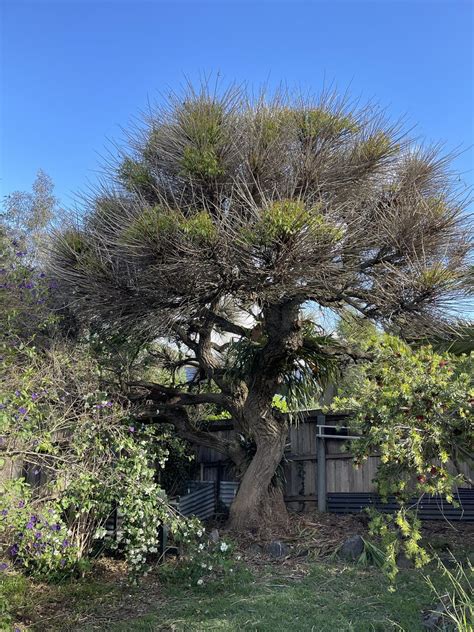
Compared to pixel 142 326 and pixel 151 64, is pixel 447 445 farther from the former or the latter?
pixel 151 64

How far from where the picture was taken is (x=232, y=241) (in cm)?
605

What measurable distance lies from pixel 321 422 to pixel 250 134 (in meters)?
4.40

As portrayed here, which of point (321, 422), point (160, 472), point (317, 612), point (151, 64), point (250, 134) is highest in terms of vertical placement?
point (151, 64)

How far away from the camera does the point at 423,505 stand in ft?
24.9

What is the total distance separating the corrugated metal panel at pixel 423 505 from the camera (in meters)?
7.43

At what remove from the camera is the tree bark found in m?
7.61

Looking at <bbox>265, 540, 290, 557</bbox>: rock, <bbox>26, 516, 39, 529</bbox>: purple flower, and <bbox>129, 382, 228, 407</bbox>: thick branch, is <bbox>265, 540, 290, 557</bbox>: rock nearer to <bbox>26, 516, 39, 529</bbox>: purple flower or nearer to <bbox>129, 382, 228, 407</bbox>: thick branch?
<bbox>129, 382, 228, 407</bbox>: thick branch

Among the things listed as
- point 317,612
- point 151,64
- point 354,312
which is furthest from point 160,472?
point 151,64

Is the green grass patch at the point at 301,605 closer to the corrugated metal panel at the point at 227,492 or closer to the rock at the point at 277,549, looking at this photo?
the rock at the point at 277,549

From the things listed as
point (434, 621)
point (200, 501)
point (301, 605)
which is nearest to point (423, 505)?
point (200, 501)

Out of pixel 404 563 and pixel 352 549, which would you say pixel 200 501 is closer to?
pixel 352 549

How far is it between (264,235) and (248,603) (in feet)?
11.5

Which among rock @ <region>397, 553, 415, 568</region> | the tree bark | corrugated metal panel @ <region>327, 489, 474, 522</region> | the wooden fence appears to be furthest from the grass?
the wooden fence

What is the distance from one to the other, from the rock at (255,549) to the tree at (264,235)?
62cm
